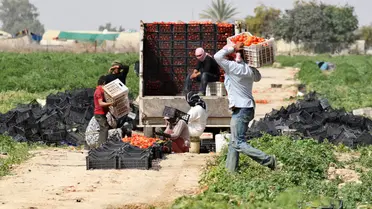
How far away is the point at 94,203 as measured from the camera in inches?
452

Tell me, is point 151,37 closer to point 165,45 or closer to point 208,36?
point 165,45

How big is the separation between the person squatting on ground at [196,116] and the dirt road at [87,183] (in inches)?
25.0

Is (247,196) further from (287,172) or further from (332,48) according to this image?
(332,48)

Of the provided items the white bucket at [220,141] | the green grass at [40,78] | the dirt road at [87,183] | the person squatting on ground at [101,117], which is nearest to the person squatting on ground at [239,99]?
the dirt road at [87,183]

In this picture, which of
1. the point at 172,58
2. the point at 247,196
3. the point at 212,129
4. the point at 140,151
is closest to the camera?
the point at 247,196

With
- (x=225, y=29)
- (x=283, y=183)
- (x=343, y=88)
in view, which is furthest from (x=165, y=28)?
(x=343, y=88)

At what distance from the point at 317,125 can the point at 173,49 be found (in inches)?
157

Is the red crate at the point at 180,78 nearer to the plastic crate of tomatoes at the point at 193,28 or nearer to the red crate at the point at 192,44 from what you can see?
the red crate at the point at 192,44

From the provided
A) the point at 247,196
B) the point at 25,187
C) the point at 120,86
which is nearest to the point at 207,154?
the point at 120,86

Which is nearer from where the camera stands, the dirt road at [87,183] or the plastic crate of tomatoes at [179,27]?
the dirt road at [87,183]

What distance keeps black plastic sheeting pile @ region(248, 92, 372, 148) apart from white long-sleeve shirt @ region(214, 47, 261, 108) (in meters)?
4.20

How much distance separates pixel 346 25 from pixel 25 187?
104 m

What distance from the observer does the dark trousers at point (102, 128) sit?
1697 centimetres

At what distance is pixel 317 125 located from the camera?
18625 millimetres
